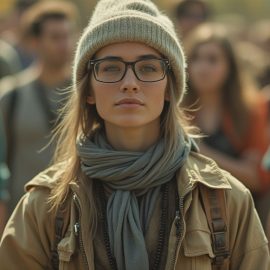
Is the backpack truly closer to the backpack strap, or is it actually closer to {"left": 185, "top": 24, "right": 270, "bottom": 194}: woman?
the backpack strap

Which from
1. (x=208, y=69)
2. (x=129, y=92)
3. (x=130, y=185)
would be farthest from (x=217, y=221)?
(x=208, y=69)

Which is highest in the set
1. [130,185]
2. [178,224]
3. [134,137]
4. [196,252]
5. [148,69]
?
[148,69]

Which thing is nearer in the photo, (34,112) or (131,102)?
(131,102)

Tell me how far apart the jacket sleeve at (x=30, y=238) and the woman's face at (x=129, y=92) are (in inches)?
18.4

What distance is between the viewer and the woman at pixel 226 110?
6.14 metres

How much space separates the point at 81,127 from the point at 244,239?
35.8 inches

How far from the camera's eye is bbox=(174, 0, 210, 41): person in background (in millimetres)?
Result: 8477

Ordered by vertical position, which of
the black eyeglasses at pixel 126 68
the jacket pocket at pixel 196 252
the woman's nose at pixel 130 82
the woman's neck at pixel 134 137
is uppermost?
the black eyeglasses at pixel 126 68

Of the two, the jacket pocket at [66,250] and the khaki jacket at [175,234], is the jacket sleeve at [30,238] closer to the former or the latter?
the khaki jacket at [175,234]

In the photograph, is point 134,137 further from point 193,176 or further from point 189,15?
point 189,15

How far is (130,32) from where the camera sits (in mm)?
3846

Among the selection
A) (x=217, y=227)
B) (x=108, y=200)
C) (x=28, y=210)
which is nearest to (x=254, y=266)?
(x=217, y=227)

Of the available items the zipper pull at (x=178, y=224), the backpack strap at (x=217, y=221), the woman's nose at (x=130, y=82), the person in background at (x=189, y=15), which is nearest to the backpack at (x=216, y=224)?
Result: the backpack strap at (x=217, y=221)

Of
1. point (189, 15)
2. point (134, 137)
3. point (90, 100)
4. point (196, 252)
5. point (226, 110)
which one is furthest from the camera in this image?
point (189, 15)
